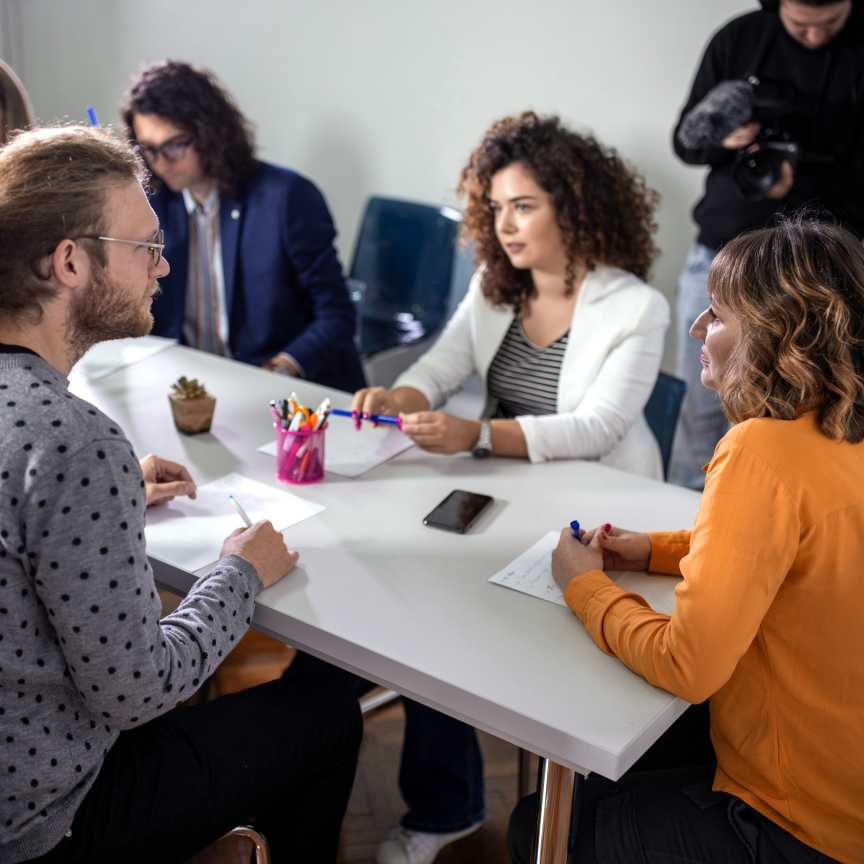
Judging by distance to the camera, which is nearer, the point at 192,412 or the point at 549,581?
the point at 549,581

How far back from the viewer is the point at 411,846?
1.56 meters

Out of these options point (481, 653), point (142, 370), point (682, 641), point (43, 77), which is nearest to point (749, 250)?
point (682, 641)

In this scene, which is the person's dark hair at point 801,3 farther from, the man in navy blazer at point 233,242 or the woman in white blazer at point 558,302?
the man in navy blazer at point 233,242

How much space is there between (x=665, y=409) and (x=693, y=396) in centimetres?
97

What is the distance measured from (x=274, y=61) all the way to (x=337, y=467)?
2640 millimetres

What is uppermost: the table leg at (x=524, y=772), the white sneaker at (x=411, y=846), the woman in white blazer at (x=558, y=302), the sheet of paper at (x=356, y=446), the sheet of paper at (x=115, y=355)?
the woman in white blazer at (x=558, y=302)

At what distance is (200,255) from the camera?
249 cm

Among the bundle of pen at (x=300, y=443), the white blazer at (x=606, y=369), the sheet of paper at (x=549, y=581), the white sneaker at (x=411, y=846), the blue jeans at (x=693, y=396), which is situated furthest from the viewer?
the blue jeans at (x=693, y=396)

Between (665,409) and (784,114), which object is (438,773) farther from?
(784,114)

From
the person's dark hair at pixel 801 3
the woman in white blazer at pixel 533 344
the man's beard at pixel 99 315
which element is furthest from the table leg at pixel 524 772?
the person's dark hair at pixel 801 3

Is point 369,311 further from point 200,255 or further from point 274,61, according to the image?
point 274,61

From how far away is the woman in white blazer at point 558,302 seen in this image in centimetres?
176

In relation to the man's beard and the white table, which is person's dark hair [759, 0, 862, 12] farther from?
the man's beard

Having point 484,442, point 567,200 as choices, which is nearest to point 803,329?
point 484,442
